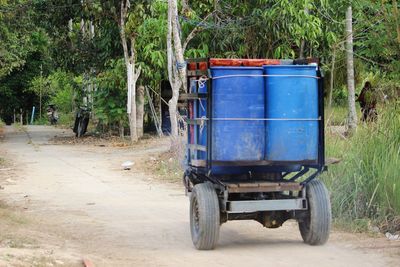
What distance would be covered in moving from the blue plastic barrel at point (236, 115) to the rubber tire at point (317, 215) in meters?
0.84

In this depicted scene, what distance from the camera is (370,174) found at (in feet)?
30.9

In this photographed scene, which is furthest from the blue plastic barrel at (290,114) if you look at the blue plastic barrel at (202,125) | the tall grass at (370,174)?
the tall grass at (370,174)

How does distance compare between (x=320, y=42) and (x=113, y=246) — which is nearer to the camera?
(x=113, y=246)

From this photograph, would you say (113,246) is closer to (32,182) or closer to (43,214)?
(43,214)

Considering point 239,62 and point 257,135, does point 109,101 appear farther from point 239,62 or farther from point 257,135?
point 257,135

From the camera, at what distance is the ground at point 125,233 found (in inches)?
285

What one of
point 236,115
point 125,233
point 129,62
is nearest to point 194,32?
point 129,62

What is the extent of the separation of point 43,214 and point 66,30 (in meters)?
16.5

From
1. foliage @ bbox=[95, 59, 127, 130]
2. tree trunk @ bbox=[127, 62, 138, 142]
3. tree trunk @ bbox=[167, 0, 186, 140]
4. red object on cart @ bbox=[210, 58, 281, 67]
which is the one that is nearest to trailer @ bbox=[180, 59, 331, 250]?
red object on cart @ bbox=[210, 58, 281, 67]

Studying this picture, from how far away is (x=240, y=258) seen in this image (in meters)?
7.37

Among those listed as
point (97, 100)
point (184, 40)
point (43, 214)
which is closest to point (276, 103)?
point (43, 214)

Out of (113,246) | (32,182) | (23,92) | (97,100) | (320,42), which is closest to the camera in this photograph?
(113,246)

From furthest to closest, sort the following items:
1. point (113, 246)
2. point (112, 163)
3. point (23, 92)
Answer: point (23, 92)
point (112, 163)
point (113, 246)

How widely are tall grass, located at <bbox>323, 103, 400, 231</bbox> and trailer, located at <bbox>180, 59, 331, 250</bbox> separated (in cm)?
Result: 160
